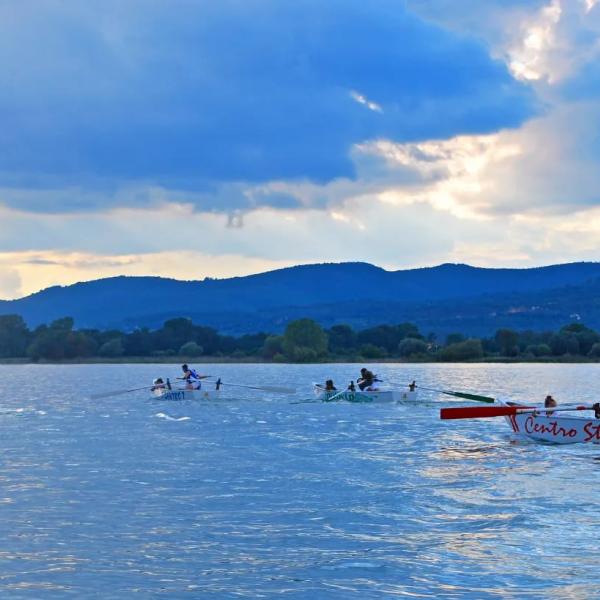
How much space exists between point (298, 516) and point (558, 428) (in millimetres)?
17898

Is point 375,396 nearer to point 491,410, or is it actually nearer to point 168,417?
point 168,417

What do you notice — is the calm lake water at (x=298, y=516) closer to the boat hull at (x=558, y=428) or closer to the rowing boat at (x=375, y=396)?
the boat hull at (x=558, y=428)

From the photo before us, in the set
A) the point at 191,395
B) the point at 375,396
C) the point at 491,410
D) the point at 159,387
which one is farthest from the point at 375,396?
the point at 491,410

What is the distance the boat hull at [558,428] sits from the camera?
39781mm

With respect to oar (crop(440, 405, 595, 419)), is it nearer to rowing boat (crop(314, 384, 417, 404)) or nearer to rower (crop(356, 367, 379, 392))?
rowing boat (crop(314, 384, 417, 404))

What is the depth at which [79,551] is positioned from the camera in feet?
71.1

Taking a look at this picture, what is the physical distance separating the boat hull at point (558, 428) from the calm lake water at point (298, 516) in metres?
0.52

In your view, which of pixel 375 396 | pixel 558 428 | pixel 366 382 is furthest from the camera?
pixel 366 382

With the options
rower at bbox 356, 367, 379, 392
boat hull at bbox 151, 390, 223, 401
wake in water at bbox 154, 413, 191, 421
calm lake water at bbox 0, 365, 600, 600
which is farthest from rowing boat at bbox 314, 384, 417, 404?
calm lake water at bbox 0, 365, 600, 600

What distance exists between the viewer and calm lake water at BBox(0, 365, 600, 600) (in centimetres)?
1923

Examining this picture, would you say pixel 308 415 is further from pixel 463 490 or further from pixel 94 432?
pixel 463 490

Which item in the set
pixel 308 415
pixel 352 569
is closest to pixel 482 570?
pixel 352 569

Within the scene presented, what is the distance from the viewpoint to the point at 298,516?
2552 cm

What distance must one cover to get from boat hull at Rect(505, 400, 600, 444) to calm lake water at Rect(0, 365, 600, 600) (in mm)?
515
